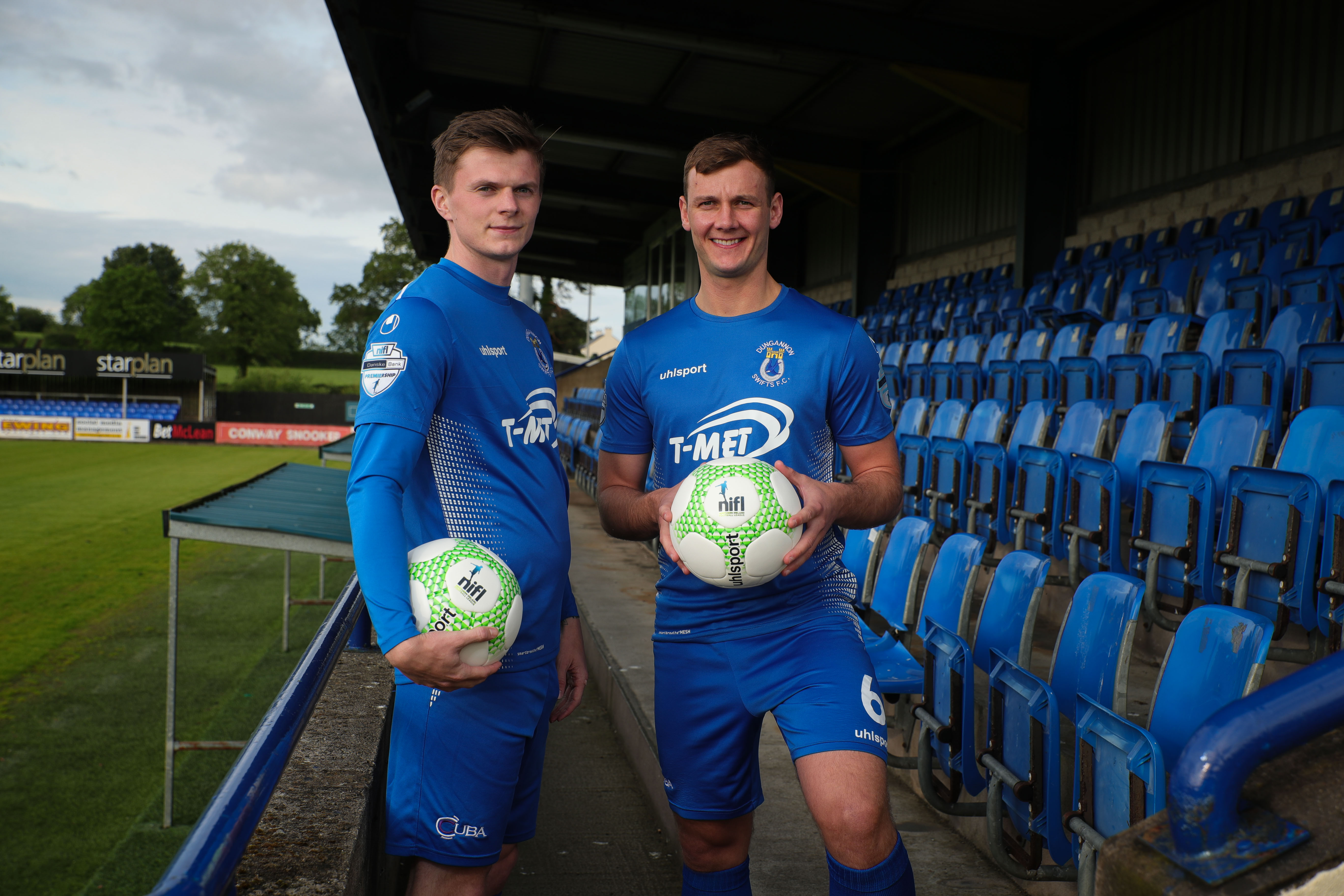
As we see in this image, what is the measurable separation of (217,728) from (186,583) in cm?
460

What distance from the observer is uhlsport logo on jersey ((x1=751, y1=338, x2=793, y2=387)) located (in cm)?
211

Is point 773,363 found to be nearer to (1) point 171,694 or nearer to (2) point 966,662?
(2) point 966,662

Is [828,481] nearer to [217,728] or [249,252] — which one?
[217,728]

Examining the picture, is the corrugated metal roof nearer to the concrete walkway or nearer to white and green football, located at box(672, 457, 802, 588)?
white and green football, located at box(672, 457, 802, 588)

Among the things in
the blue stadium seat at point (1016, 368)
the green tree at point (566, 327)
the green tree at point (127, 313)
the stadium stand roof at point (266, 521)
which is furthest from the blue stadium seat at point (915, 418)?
the green tree at point (127, 313)

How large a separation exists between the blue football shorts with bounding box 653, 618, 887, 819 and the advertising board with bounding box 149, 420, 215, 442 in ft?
103

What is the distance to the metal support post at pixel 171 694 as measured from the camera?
4.07m

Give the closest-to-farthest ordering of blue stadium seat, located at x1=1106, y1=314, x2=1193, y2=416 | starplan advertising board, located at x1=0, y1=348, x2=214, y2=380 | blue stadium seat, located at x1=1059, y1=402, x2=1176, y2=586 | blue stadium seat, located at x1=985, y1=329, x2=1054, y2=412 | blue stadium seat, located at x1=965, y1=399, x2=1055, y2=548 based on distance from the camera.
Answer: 1. blue stadium seat, located at x1=1059, y1=402, x2=1176, y2=586
2. blue stadium seat, located at x1=965, y1=399, x2=1055, y2=548
3. blue stadium seat, located at x1=1106, y1=314, x2=1193, y2=416
4. blue stadium seat, located at x1=985, y1=329, x2=1054, y2=412
5. starplan advertising board, located at x1=0, y1=348, x2=214, y2=380

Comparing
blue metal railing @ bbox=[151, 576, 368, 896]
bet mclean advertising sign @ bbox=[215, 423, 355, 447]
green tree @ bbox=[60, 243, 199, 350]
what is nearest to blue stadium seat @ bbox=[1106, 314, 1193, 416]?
blue metal railing @ bbox=[151, 576, 368, 896]

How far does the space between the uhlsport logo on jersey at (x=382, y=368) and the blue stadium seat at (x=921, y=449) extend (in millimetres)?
4463

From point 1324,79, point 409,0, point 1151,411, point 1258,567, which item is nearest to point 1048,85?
point 1324,79

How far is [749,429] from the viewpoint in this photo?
2090mm

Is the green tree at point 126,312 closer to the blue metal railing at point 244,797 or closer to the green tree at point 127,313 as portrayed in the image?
the green tree at point 127,313

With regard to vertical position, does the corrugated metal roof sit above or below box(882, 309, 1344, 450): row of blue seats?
below
